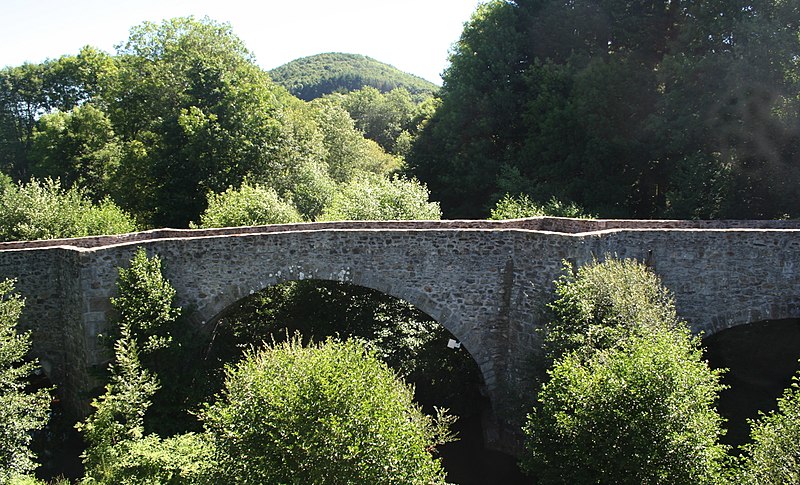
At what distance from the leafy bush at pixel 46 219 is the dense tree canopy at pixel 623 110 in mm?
14729

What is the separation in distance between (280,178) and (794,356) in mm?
20467

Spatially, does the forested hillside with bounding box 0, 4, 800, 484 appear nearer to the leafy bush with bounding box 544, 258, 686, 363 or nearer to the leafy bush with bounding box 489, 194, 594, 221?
the leafy bush with bounding box 544, 258, 686, 363

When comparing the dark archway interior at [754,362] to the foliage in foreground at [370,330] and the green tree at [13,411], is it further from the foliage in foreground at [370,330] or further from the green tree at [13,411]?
the green tree at [13,411]

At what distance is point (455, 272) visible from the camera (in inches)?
583

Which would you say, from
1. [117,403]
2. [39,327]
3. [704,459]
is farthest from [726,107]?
[39,327]

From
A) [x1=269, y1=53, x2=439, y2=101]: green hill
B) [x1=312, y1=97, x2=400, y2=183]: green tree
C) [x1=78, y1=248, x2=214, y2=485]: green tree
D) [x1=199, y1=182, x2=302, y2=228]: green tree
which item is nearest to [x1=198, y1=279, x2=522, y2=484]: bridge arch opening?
[x1=78, y1=248, x2=214, y2=485]: green tree

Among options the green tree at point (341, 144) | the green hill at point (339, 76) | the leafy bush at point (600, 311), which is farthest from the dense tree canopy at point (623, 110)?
the green hill at point (339, 76)

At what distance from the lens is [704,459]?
1021 centimetres

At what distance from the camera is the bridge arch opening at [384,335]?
657 inches

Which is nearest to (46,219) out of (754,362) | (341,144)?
(341,144)

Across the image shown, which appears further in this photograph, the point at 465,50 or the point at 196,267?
the point at 465,50

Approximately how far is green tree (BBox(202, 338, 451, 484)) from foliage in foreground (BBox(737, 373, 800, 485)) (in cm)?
516

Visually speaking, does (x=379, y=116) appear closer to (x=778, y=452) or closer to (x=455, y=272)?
(x=455, y=272)

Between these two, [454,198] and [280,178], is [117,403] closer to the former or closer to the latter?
[280,178]
